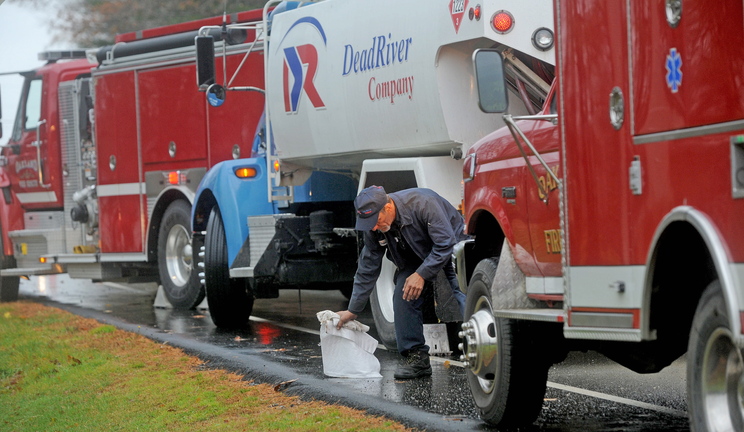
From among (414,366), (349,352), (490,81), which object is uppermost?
(490,81)

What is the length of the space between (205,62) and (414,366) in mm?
5136

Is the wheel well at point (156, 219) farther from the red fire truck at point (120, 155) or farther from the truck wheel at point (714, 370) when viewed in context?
the truck wheel at point (714, 370)

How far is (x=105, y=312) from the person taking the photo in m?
15.4

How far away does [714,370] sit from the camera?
4570mm

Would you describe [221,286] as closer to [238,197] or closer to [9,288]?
[238,197]

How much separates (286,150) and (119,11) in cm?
2406

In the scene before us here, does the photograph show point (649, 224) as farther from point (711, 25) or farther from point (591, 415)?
point (591, 415)

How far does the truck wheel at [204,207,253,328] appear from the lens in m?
12.6

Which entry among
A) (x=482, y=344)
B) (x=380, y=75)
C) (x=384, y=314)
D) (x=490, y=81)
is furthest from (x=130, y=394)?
(x=490, y=81)

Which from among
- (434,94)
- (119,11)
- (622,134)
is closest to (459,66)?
(434,94)

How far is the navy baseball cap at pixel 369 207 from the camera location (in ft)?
26.4

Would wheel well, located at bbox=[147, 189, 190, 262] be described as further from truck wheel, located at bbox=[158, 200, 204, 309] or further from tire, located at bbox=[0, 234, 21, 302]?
tire, located at bbox=[0, 234, 21, 302]

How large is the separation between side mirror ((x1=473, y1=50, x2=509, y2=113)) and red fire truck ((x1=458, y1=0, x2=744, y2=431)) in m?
0.01

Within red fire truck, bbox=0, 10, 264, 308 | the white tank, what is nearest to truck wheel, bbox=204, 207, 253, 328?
red fire truck, bbox=0, 10, 264, 308
